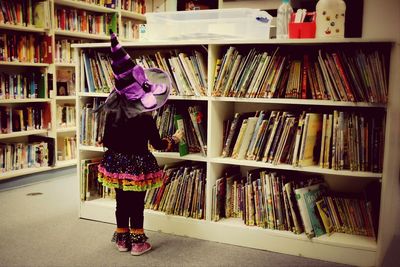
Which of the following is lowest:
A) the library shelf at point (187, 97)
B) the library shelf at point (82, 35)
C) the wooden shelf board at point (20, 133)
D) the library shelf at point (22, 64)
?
the wooden shelf board at point (20, 133)

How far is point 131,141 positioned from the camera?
2592mm

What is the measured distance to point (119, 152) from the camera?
262 centimetres

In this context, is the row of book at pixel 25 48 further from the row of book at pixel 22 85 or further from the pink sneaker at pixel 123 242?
the pink sneaker at pixel 123 242

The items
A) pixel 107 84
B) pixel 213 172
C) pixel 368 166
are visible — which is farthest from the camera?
pixel 107 84

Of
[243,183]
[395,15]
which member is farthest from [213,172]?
[395,15]

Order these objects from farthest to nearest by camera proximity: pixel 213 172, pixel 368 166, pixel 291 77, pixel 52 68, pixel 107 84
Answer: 1. pixel 52 68
2. pixel 107 84
3. pixel 213 172
4. pixel 291 77
5. pixel 368 166

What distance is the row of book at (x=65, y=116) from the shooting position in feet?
16.2

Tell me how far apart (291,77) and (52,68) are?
2927mm

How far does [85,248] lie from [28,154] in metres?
2.12

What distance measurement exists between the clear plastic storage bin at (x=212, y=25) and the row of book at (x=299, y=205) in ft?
3.09

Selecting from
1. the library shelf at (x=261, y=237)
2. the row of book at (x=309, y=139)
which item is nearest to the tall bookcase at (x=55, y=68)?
the library shelf at (x=261, y=237)

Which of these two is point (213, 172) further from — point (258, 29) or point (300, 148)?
point (258, 29)

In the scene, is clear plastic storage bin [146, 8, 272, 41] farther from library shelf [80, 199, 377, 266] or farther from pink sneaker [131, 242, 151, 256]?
pink sneaker [131, 242, 151, 256]

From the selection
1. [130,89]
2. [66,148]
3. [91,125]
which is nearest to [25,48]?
[66,148]
